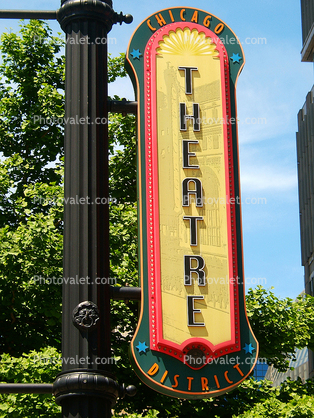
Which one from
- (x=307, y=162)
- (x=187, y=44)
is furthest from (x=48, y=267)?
(x=307, y=162)

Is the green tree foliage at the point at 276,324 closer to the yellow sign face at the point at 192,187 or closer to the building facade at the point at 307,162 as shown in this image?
the yellow sign face at the point at 192,187

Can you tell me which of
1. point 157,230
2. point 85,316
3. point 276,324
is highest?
point 157,230

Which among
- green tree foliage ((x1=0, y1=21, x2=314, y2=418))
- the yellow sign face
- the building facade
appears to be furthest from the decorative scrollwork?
the building facade

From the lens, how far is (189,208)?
20.1ft

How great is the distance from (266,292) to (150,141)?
1168cm

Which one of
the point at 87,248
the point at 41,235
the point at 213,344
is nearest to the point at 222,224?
the point at 213,344

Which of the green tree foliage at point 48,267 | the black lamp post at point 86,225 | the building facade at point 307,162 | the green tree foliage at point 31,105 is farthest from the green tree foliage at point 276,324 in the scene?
the building facade at point 307,162

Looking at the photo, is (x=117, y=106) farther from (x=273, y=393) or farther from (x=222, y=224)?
(x=273, y=393)

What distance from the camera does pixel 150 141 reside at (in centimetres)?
623

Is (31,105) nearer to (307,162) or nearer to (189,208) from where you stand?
(189,208)

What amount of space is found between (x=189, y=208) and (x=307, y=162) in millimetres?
45613

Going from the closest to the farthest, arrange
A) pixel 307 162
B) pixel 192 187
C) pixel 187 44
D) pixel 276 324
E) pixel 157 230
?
pixel 157 230
pixel 192 187
pixel 187 44
pixel 276 324
pixel 307 162

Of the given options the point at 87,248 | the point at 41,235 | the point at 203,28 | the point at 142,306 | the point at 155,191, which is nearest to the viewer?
the point at 87,248

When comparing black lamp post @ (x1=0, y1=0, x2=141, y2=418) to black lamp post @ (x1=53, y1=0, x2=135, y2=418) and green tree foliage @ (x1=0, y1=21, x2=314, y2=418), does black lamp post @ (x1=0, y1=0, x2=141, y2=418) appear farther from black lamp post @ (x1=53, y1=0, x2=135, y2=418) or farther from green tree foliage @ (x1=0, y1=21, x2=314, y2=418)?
green tree foliage @ (x1=0, y1=21, x2=314, y2=418)
